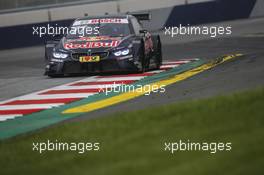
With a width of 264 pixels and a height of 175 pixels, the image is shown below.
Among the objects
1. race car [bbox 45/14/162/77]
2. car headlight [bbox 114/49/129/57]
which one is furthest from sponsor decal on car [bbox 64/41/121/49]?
car headlight [bbox 114/49/129/57]

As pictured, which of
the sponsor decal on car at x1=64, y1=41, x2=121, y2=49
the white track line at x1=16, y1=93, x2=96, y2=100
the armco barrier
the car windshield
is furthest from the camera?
the armco barrier

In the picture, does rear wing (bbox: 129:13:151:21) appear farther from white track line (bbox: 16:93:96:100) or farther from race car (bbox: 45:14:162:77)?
white track line (bbox: 16:93:96:100)

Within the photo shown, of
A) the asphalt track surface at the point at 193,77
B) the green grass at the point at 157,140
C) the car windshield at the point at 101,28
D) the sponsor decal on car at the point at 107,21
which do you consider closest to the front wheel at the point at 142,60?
the car windshield at the point at 101,28

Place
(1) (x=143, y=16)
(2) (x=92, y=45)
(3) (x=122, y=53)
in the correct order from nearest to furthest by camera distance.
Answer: (3) (x=122, y=53) → (2) (x=92, y=45) → (1) (x=143, y=16)

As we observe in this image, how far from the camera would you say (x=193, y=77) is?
1495 cm

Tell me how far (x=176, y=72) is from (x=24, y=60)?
848 centimetres

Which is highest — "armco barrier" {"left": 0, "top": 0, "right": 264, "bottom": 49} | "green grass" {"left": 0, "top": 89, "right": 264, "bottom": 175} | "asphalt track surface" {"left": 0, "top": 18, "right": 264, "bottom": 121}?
"green grass" {"left": 0, "top": 89, "right": 264, "bottom": 175}

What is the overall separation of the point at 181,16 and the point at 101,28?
14924mm

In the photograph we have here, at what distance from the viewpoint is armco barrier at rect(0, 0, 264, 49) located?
99.9ft

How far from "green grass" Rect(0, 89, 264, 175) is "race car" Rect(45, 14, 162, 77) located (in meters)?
6.17

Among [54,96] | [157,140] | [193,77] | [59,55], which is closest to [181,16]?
[59,55]

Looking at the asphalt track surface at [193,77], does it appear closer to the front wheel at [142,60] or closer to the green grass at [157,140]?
the front wheel at [142,60]

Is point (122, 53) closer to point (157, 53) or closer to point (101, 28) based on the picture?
point (101, 28)

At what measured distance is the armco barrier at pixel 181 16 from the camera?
30.5 metres
